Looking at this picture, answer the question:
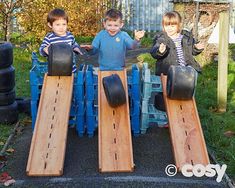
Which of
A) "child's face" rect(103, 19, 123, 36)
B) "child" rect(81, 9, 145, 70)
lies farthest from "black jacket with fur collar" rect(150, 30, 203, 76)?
"child's face" rect(103, 19, 123, 36)

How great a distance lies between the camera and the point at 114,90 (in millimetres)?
5000

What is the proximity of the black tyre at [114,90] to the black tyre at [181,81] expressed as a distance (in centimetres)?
54

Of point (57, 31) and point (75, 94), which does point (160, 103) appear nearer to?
point (75, 94)

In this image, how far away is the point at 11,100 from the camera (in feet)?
20.3

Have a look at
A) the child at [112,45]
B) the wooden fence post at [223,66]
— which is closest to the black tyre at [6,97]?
the child at [112,45]

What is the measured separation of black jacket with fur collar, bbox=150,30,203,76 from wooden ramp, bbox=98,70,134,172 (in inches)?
28.6

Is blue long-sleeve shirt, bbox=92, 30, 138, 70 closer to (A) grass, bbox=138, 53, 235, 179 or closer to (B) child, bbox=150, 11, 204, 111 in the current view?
(B) child, bbox=150, 11, 204, 111

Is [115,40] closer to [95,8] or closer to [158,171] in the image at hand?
[158,171]

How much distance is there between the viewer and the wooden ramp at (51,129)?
180 inches

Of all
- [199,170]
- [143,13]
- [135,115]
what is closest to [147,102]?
[135,115]

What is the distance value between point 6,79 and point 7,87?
109 mm

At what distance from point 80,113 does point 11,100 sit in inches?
42.0

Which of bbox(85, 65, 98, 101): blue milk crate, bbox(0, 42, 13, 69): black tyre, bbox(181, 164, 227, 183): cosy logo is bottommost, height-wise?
bbox(181, 164, 227, 183): cosy logo

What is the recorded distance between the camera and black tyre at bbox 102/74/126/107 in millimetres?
5000
